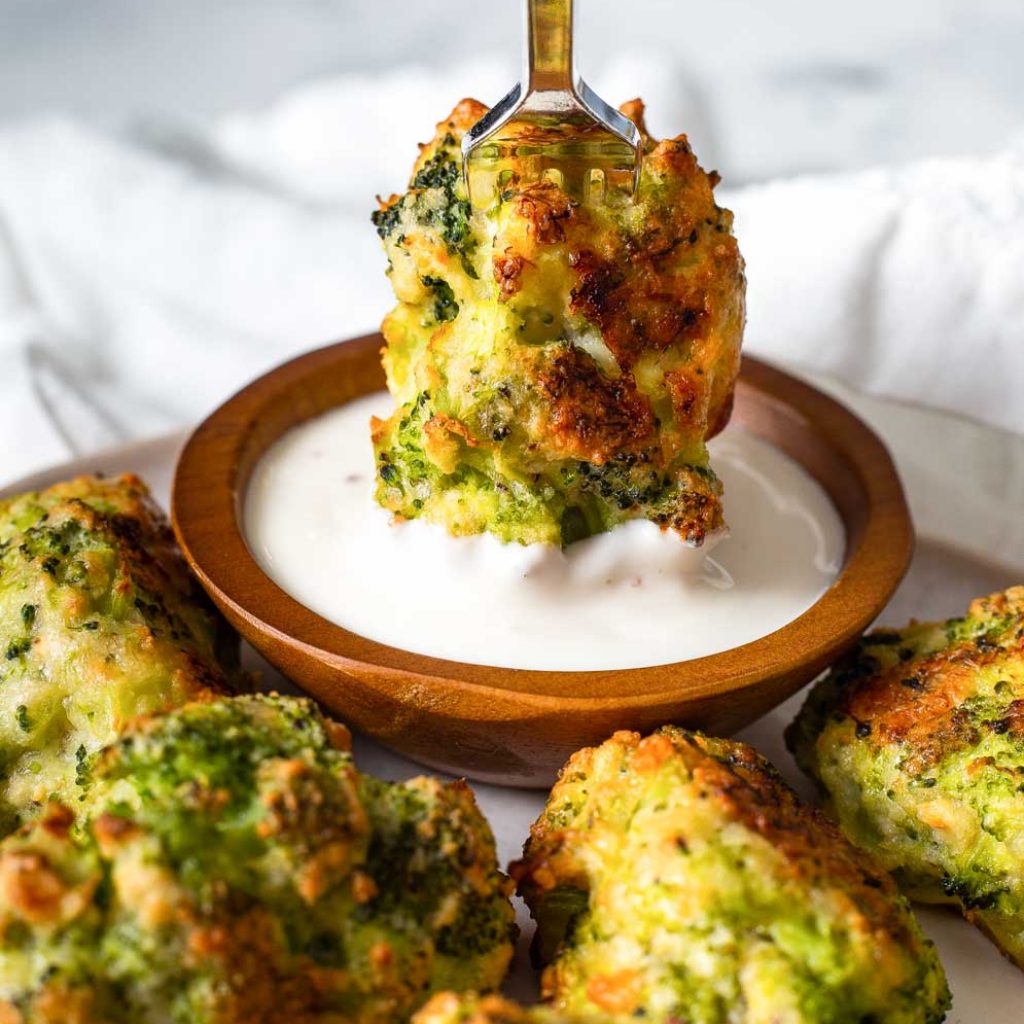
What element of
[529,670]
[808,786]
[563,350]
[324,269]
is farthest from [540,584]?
[324,269]

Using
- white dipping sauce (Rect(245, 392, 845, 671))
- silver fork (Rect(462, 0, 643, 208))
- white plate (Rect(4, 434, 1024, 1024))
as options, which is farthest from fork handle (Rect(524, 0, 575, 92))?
white plate (Rect(4, 434, 1024, 1024))

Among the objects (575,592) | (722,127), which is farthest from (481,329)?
(722,127)

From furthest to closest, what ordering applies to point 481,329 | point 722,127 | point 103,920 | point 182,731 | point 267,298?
point 722,127 < point 267,298 < point 481,329 < point 182,731 < point 103,920

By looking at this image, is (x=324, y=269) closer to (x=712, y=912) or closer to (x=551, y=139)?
(x=551, y=139)

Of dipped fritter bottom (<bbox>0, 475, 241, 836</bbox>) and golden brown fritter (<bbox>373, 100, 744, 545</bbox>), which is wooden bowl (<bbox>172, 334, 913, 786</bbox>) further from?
golden brown fritter (<bbox>373, 100, 744, 545</bbox>)

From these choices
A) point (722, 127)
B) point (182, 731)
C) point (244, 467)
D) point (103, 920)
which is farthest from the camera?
point (722, 127)

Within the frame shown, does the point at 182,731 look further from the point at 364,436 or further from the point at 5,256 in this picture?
the point at 5,256
